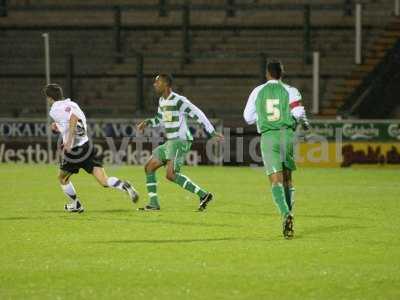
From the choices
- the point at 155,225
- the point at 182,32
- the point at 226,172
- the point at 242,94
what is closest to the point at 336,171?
the point at 226,172

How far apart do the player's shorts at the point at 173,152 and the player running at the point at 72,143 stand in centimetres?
80

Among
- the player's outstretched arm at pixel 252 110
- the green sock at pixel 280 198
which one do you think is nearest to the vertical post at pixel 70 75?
the player's outstretched arm at pixel 252 110

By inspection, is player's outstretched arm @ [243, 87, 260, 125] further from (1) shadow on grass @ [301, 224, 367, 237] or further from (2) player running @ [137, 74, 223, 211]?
(2) player running @ [137, 74, 223, 211]

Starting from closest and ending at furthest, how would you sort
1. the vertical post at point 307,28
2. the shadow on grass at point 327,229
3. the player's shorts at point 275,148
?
the player's shorts at point 275,148, the shadow on grass at point 327,229, the vertical post at point 307,28

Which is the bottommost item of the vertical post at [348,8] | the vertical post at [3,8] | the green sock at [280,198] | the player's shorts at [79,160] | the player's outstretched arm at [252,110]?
the green sock at [280,198]

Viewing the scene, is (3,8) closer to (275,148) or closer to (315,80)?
(315,80)

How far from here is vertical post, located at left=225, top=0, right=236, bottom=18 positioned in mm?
34625

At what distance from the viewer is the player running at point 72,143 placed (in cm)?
1645

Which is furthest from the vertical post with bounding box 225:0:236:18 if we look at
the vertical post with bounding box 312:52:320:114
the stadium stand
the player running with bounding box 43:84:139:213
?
the player running with bounding box 43:84:139:213

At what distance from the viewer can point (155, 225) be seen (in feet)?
49.8

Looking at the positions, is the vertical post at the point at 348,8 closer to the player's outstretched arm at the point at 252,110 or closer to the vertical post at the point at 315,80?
the vertical post at the point at 315,80

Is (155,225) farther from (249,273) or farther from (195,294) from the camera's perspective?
(195,294)

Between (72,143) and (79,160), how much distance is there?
415mm

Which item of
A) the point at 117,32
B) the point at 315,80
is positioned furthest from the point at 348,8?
the point at 117,32
